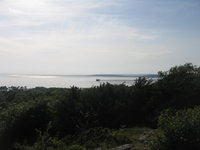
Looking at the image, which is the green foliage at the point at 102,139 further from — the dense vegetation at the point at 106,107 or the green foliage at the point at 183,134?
the dense vegetation at the point at 106,107

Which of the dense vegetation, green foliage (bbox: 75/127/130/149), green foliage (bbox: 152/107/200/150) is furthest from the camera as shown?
the dense vegetation

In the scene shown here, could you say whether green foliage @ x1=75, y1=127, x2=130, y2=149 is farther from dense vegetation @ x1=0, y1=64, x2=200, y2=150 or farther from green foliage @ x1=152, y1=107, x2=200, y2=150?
dense vegetation @ x1=0, y1=64, x2=200, y2=150

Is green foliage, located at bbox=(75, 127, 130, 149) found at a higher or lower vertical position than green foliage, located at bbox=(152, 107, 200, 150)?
lower

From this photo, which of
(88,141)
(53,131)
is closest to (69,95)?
(53,131)

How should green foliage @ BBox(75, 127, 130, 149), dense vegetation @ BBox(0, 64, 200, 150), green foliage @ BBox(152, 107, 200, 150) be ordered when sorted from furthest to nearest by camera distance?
1. dense vegetation @ BBox(0, 64, 200, 150)
2. green foliage @ BBox(75, 127, 130, 149)
3. green foliage @ BBox(152, 107, 200, 150)

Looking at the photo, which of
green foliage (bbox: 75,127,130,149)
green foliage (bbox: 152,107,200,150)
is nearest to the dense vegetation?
green foliage (bbox: 75,127,130,149)

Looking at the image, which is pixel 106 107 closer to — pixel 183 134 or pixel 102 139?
pixel 102 139

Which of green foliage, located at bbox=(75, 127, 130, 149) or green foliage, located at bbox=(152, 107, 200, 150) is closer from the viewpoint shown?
green foliage, located at bbox=(152, 107, 200, 150)

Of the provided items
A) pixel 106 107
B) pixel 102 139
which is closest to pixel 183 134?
pixel 102 139

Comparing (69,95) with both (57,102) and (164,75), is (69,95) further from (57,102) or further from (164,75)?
(164,75)

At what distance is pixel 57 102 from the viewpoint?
18.5 m

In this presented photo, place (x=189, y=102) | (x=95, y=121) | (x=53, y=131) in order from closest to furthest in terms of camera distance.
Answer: (x=95, y=121) → (x=189, y=102) → (x=53, y=131)

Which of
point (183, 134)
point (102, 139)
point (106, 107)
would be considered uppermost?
point (183, 134)

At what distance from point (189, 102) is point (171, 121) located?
10856mm
